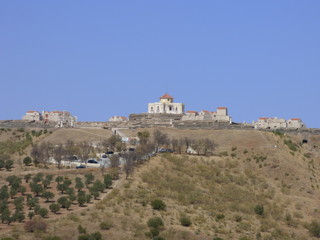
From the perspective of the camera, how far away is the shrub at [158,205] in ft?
218

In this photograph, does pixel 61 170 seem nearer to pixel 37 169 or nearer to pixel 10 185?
pixel 37 169

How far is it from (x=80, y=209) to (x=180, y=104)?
79.1 metres

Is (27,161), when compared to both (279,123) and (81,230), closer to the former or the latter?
(81,230)

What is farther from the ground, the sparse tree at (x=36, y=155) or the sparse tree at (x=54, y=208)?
the sparse tree at (x=36, y=155)

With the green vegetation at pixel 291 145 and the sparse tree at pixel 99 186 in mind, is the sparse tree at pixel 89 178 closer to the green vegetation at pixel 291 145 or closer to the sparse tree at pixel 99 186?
the sparse tree at pixel 99 186

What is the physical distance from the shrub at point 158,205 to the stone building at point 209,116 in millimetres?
61259

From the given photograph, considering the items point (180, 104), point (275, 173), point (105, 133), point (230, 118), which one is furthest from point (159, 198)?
point (180, 104)

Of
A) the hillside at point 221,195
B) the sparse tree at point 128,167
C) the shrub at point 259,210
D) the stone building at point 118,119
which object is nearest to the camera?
the hillside at point 221,195

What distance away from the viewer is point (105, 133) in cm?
11412

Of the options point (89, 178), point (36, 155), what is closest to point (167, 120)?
point (36, 155)

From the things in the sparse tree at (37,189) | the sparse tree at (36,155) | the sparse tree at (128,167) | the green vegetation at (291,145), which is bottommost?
the sparse tree at (37,189)

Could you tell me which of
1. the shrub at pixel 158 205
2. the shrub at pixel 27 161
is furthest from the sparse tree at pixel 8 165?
the shrub at pixel 158 205

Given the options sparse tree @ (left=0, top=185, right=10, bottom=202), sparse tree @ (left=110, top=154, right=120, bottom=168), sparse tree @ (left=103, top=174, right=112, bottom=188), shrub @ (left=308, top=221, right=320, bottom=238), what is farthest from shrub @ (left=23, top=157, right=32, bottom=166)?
shrub @ (left=308, top=221, right=320, bottom=238)

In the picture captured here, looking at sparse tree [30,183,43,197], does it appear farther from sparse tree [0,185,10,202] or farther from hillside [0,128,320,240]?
hillside [0,128,320,240]
